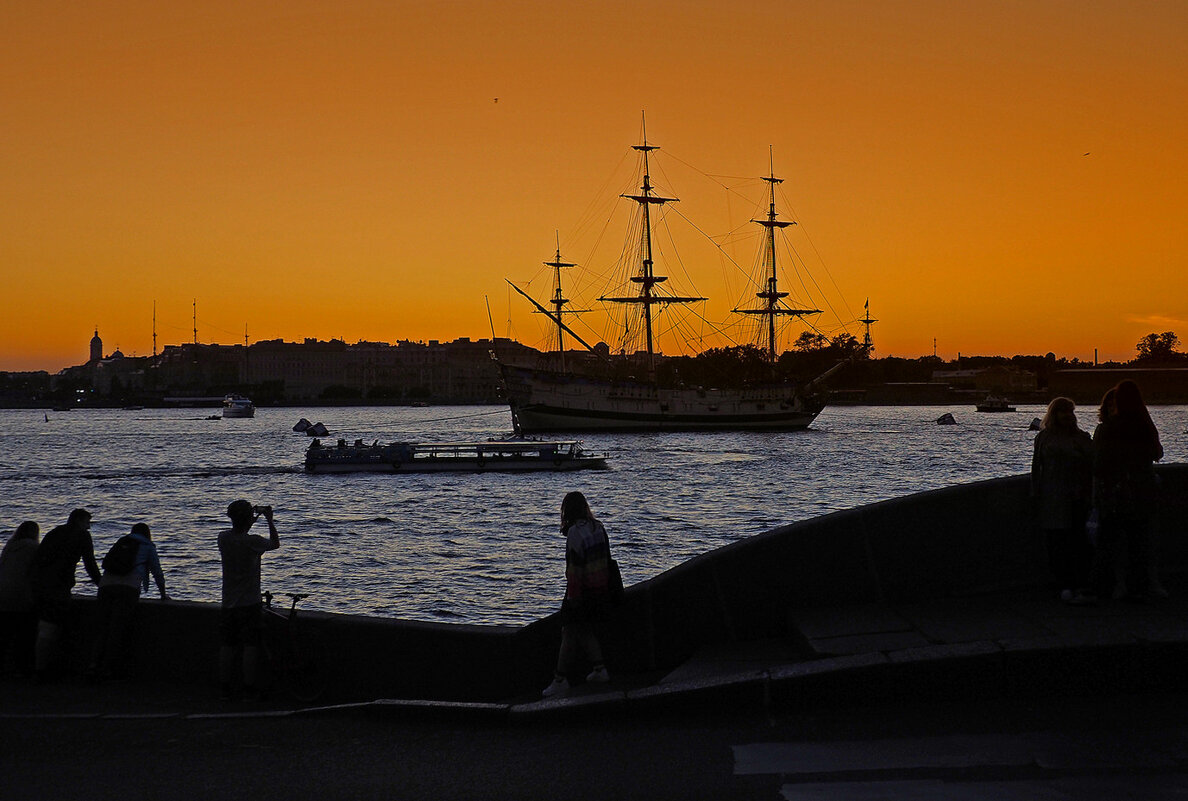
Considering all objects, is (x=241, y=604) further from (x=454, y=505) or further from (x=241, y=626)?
(x=454, y=505)

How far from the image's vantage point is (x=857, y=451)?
262ft

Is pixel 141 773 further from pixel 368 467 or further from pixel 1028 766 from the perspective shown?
pixel 368 467

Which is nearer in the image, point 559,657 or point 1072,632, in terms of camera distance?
point 1072,632

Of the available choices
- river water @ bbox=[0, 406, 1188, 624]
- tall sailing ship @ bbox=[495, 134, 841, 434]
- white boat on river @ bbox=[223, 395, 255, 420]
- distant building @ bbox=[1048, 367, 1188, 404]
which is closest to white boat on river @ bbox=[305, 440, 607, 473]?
river water @ bbox=[0, 406, 1188, 624]

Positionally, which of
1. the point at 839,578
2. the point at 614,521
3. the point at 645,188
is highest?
the point at 645,188

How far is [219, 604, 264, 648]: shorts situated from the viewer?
8.74 meters

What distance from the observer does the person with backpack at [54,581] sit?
9.22m

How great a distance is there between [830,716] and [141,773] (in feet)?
11.8

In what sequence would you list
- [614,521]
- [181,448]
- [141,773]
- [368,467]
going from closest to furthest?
1. [141,773]
2. [614,521]
3. [368,467]
4. [181,448]

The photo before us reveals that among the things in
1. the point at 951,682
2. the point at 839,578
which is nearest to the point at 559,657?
the point at 839,578

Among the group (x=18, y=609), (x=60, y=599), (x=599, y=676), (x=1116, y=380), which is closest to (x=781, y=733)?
(x=599, y=676)

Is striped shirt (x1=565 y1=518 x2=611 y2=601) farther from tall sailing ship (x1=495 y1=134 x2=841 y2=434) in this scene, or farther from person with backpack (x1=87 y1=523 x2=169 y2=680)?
tall sailing ship (x1=495 y1=134 x2=841 y2=434)

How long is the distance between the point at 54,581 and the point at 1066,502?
7264mm

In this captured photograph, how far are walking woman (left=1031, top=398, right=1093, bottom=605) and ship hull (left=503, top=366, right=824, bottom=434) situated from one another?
3771 inches
